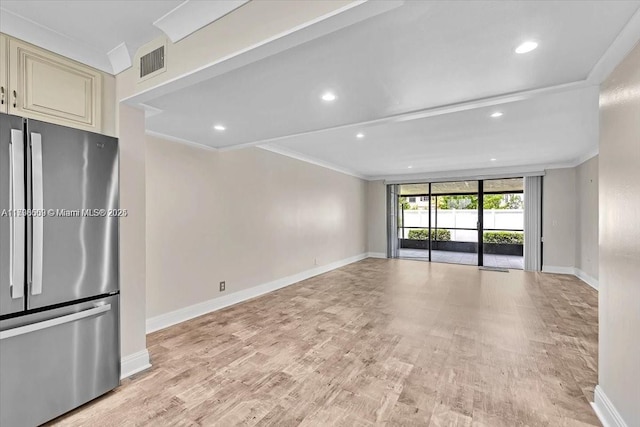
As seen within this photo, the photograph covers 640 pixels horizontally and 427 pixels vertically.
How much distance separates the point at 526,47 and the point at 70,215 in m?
3.16

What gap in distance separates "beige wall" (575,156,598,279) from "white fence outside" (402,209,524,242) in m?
2.54

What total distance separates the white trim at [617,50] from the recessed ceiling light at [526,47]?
40cm

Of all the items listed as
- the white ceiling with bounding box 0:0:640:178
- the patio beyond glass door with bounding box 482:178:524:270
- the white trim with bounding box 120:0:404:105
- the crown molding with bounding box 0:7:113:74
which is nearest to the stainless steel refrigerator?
the crown molding with bounding box 0:7:113:74

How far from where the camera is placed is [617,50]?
1656 mm

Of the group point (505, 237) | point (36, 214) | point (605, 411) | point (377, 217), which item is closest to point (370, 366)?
point (605, 411)

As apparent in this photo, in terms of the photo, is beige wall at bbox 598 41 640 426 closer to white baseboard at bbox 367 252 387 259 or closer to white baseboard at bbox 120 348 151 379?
white baseboard at bbox 120 348 151 379

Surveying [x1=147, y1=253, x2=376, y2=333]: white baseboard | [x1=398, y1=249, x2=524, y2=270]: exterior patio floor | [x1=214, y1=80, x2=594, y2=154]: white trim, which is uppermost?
[x1=214, y1=80, x2=594, y2=154]: white trim

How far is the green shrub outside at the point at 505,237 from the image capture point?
359 inches

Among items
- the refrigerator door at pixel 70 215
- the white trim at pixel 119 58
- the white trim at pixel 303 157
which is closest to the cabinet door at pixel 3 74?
the refrigerator door at pixel 70 215

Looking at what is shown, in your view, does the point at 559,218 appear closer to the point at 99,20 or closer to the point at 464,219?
the point at 464,219

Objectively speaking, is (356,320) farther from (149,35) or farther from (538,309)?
(149,35)

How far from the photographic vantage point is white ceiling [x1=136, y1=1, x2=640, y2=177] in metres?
1.49

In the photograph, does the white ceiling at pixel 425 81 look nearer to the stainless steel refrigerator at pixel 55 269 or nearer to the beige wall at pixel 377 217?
the stainless steel refrigerator at pixel 55 269

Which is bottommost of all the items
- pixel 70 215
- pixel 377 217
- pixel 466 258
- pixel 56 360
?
pixel 466 258
